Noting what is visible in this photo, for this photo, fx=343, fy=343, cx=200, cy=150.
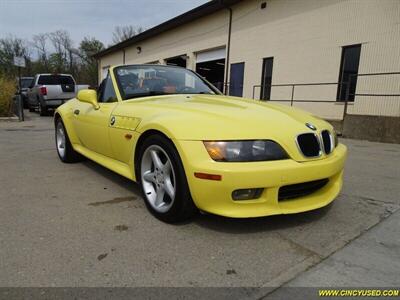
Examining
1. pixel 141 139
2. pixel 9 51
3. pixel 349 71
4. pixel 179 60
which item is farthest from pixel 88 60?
pixel 141 139

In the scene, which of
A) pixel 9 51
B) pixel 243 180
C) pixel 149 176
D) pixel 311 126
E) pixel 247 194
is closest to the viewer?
pixel 243 180

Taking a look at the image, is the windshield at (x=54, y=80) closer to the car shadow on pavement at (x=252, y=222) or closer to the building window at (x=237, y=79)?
the building window at (x=237, y=79)

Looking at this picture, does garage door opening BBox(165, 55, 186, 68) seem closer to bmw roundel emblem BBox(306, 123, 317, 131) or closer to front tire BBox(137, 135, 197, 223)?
front tire BBox(137, 135, 197, 223)

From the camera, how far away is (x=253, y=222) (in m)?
2.99

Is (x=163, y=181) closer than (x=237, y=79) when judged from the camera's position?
Yes

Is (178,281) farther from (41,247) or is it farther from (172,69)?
(172,69)

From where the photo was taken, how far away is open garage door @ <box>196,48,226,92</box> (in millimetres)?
18422

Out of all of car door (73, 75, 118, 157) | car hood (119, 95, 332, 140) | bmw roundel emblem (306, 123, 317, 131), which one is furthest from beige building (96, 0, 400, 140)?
car door (73, 75, 118, 157)

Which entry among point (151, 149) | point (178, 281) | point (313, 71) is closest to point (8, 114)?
point (313, 71)

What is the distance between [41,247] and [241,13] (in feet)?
51.4

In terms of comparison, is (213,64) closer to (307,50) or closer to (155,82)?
(307,50)

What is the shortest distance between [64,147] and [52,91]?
11.3 m

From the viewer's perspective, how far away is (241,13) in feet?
53.0

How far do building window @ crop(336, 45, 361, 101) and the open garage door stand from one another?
719 cm
